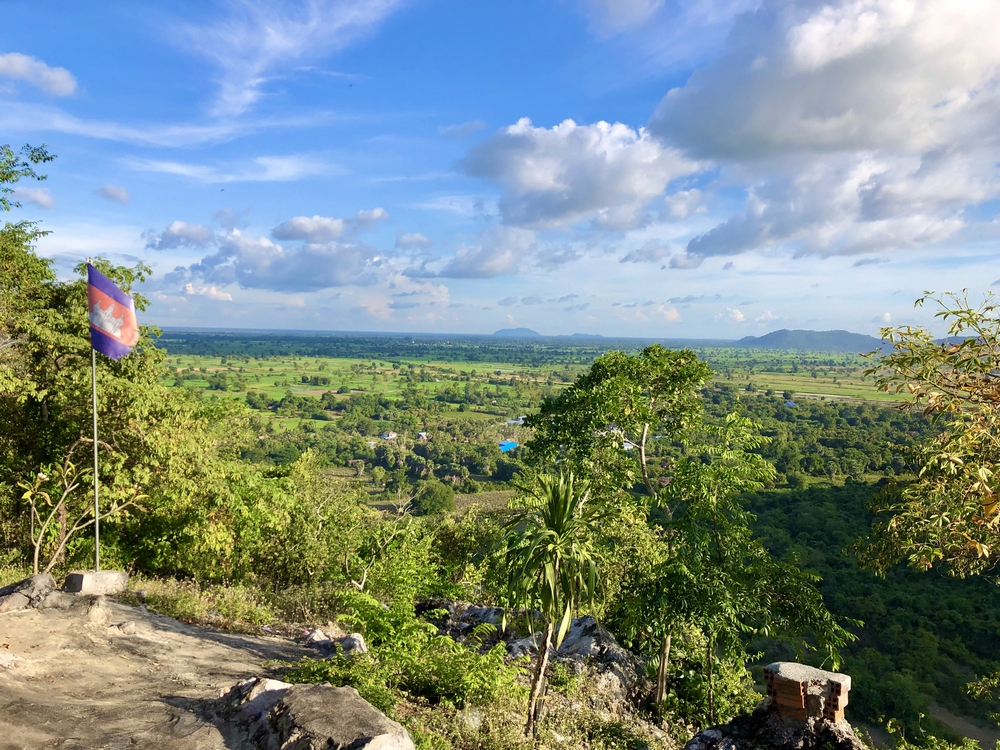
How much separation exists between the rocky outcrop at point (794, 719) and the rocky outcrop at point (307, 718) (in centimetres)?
604

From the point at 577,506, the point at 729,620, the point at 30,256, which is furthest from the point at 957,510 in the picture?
the point at 30,256

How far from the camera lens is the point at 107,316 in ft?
39.0

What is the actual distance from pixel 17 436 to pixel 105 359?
372cm

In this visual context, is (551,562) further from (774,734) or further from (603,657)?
(603,657)

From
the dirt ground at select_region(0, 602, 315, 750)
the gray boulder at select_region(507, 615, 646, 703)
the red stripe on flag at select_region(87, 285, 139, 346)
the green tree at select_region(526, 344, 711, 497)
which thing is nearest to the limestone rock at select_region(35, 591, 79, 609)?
the dirt ground at select_region(0, 602, 315, 750)

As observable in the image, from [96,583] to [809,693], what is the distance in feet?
44.9

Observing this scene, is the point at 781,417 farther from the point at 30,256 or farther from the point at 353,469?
the point at 30,256

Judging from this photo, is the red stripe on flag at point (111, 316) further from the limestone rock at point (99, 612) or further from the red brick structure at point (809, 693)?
the red brick structure at point (809, 693)

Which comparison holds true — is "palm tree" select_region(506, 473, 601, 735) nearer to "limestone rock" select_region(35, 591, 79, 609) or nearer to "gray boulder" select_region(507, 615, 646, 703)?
"gray boulder" select_region(507, 615, 646, 703)

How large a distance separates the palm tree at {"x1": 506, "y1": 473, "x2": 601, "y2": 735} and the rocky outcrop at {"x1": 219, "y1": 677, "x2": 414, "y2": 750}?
129 inches

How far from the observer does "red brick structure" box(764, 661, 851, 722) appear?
8.74 meters

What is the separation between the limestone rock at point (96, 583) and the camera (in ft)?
37.4

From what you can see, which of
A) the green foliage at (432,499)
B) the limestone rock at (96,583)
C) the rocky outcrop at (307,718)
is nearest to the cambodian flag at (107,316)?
the limestone rock at (96,583)

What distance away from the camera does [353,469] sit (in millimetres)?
90375
